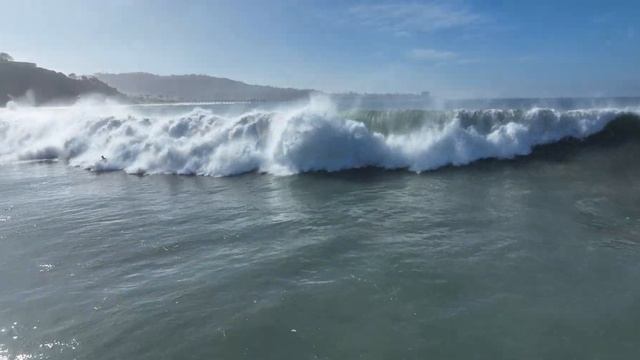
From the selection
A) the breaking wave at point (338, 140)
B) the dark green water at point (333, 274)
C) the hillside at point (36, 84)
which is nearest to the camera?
the dark green water at point (333, 274)

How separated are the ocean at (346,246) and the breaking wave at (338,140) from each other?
109 mm

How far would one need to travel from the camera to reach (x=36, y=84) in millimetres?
122125

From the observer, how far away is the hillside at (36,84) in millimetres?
117312

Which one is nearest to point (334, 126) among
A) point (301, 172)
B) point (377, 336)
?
point (301, 172)

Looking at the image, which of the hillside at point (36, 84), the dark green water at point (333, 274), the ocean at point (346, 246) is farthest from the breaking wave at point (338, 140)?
the hillside at point (36, 84)

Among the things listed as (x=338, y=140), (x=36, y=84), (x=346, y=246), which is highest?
(x=36, y=84)

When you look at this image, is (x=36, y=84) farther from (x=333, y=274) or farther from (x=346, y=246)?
(x=333, y=274)

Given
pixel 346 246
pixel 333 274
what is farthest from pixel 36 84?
pixel 333 274

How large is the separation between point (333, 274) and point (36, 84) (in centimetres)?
13959

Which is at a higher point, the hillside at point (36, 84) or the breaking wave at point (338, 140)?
the hillside at point (36, 84)

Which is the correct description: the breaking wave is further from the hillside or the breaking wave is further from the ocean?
the hillside

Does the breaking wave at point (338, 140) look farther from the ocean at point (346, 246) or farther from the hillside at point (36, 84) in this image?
the hillside at point (36, 84)

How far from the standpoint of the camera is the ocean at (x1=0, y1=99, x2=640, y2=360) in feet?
21.4

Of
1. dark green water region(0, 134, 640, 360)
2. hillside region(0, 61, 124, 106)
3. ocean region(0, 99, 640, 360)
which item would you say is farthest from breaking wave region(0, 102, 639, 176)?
hillside region(0, 61, 124, 106)
